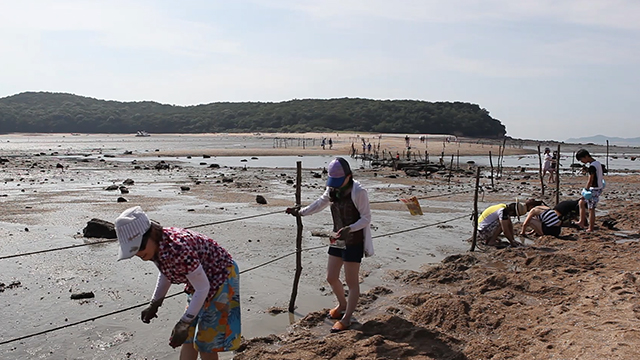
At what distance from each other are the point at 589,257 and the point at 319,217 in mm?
6604

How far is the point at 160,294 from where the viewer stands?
377cm

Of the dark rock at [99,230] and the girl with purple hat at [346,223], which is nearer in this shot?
the girl with purple hat at [346,223]

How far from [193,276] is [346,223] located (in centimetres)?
238

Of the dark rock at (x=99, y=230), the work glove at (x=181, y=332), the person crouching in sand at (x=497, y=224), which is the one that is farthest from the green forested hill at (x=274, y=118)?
the work glove at (x=181, y=332)

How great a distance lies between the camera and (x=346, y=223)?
5562 mm

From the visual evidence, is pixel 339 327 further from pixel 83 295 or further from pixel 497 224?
pixel 497 224

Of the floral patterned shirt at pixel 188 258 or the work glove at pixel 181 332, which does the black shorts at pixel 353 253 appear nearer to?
the floral patterned shirt at pixel 188 258

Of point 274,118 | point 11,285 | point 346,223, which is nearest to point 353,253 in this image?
point 346,223

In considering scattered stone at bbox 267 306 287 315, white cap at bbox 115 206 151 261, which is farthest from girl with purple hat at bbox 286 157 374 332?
white cap at bbox 115 206 151 261

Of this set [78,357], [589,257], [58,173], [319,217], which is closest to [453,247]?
[589,257]

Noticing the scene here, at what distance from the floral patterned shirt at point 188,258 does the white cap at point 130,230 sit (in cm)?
17

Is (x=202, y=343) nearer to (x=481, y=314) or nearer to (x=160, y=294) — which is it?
(x=160, y=294)

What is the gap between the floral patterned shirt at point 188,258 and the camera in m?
3.42

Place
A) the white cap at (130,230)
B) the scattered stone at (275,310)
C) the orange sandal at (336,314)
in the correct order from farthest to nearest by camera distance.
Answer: the scattered stone at (275,310)
the orange sandal at (336,314)
the white cap at (130,230)
